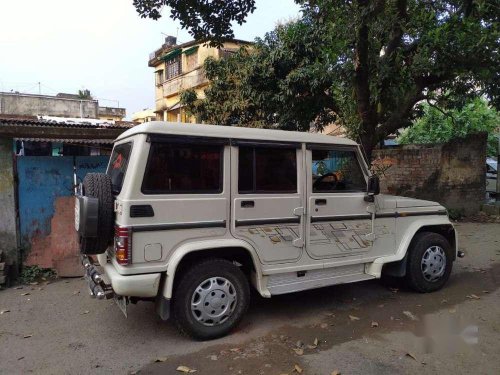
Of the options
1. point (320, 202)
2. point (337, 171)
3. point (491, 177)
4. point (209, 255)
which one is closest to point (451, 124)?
point (491, 177)

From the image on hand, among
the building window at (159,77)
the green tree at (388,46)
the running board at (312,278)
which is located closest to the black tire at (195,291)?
the running board at (312,278)

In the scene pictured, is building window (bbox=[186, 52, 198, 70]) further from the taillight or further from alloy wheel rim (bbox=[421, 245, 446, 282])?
the taillight

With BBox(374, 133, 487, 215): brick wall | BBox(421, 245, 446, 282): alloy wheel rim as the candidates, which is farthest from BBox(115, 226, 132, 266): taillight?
BBox(374, 133, 487, 215): brick wall

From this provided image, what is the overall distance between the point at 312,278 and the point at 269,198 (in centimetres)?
107

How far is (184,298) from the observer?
3924 mm

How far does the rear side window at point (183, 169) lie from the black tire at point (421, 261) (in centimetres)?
278

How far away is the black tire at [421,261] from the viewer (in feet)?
17.5

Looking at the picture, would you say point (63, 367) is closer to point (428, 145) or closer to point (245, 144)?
point (245, 144)

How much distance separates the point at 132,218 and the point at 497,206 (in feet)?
35.4

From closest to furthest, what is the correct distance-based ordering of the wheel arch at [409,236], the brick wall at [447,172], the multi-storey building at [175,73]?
the wheel arch at [409,236]
the brick wall at [447,172]
the multi-storey building at [175,73]

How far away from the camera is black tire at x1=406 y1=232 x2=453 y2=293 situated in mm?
5324

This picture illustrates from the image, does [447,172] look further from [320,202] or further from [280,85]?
[320,202]

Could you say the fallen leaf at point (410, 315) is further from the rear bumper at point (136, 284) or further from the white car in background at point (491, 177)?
the white car in background at point (491, 177)

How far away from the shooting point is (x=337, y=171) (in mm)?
5012
